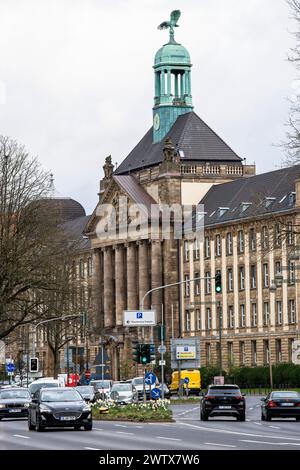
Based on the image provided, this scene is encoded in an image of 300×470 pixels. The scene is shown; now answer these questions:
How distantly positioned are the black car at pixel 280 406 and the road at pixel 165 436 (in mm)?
742

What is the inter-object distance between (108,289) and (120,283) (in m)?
2.88

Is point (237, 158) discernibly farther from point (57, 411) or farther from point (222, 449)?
point (222, 449)

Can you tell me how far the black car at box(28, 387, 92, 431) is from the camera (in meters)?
52.6

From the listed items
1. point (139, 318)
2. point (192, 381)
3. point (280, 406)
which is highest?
point (139, 318)

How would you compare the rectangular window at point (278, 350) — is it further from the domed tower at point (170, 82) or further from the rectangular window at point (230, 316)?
the domed tower at point (170, 82)

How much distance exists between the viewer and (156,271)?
159875mm

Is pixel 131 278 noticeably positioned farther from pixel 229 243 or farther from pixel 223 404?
pixel 223 404

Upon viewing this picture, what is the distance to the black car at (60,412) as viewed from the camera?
52.6 m

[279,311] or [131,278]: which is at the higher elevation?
[131,278]

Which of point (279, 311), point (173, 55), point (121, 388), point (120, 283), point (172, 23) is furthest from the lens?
point (120, 283)

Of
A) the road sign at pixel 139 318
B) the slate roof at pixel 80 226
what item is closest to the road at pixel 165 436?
the road sign at pixel 139 318

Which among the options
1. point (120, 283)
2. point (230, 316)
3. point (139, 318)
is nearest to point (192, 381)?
point (230, 316)

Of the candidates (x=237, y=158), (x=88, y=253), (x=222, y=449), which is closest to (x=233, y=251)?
(x=237, y=158)
